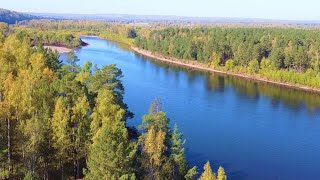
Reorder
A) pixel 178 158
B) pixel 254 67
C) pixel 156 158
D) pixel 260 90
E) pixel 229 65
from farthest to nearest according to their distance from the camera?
pixel 229 65 → pixel 254 67 → pixel 260 90 → pixel 178 158 → pixel 156 158

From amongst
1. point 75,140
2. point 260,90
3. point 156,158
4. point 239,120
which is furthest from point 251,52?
point 156,158

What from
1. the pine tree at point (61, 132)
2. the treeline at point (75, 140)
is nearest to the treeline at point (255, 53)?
the treeline at point (75, 140)

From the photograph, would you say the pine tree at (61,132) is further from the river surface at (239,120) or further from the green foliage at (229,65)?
the green foliage at (229,65)

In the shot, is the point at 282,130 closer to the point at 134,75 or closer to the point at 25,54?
the point at 25,54

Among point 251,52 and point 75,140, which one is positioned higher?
point 251,52

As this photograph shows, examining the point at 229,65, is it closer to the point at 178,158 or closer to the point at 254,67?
the point at 254,67

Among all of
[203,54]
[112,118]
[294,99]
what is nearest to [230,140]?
[112,118]
